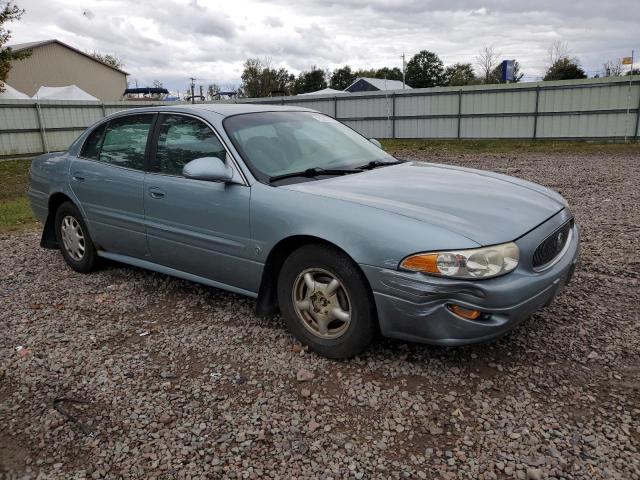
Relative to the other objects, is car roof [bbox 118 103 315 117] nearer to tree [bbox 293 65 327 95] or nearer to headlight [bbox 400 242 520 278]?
headlight [bbox 400 242 520 278]

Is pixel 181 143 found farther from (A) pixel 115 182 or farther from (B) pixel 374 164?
(B) pixel 374 164

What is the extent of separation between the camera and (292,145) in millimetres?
3830

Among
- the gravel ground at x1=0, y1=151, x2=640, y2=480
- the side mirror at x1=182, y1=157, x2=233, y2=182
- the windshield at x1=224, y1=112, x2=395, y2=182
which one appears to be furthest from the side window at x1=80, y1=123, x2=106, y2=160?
the side mirror at x1=182, y1=157, x2=233, y2=182

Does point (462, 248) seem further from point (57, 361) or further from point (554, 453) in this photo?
point (57, 361)

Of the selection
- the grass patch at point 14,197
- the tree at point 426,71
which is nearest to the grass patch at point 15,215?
the grass patch at point 14,197

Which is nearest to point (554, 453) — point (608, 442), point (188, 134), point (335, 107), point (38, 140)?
point (608, 442)

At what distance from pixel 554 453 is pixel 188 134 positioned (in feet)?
10.4

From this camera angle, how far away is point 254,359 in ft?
10.7

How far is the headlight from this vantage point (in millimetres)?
2648

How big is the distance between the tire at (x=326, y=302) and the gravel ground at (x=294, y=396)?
0.14 metres

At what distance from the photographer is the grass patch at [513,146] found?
16047 mm

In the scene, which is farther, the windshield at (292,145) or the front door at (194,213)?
the windshield at (292,145)

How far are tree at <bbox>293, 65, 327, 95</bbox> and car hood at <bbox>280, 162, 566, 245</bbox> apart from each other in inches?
2676

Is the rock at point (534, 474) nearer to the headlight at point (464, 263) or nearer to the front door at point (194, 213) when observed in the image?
the headlight at point (464, 263)
